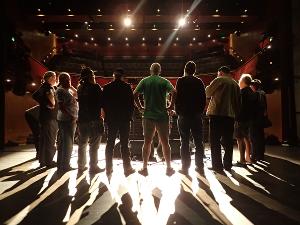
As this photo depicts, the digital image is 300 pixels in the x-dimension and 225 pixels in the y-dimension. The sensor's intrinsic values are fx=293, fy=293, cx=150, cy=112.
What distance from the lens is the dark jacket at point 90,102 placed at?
4602mm

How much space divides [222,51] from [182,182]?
16.8 metres

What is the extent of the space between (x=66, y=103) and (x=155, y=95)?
1.51 m

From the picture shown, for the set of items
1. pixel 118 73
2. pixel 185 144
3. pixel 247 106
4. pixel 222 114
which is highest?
pixel 118 73

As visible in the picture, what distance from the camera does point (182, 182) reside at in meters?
3.83

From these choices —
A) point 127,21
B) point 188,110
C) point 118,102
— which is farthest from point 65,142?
point 127,21

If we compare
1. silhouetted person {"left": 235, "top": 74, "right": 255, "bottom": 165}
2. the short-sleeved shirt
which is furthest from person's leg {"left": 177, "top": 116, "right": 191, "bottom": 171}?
the short-sleeved shirt

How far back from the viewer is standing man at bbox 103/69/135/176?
4.42 m

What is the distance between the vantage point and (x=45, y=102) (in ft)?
17.1

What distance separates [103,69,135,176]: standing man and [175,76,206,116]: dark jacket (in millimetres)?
758

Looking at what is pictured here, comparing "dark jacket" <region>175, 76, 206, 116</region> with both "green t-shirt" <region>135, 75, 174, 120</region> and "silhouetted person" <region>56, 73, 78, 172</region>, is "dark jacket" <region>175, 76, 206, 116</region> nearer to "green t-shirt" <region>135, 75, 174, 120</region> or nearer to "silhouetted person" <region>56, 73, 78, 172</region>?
"green t-shirt" <region>135, 75, 174, 120</region>

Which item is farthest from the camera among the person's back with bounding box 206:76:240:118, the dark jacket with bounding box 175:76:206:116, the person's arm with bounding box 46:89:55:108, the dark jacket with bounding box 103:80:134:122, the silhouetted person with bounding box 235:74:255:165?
the silhouetted person with bounding box 235:74:255:165

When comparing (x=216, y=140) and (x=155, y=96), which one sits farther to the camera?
(x=216, y=140)

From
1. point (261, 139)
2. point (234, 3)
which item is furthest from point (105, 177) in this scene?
point (234, 3)

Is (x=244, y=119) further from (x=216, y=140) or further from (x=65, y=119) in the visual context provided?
(x=65, y=119)
